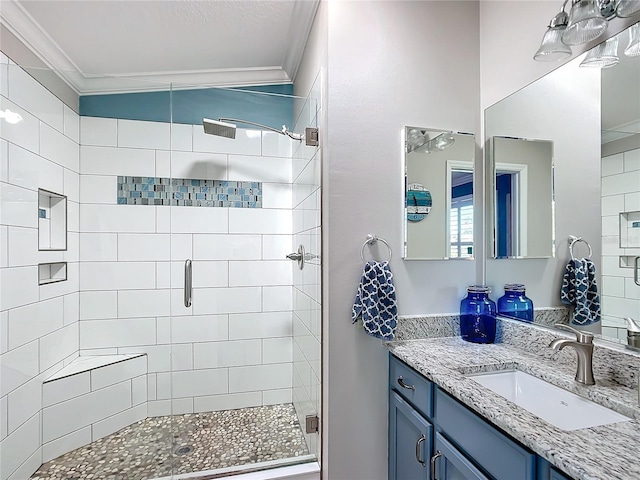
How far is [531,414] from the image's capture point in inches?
38.9

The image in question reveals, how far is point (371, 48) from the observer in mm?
1697

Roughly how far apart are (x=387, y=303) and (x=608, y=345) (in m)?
0.80

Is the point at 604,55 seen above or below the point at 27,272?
above

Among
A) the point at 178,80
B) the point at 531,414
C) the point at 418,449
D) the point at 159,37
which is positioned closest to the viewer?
the point at 531,414

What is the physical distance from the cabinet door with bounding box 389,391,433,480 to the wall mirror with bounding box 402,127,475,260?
69 cm

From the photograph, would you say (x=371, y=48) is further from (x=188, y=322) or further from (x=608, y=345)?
(x=188, y=322)

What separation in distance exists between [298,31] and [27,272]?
2.00m

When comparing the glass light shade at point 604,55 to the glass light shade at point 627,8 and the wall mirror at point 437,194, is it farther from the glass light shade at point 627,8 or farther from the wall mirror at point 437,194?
the wall mirror at point 437,194

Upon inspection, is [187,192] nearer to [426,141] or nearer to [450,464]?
[426,141]

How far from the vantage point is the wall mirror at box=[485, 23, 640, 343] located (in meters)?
1.19

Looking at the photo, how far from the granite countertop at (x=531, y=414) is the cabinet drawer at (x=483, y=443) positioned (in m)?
0.03

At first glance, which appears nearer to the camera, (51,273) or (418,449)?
(418,449)

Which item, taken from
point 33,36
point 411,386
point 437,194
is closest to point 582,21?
point 437,194

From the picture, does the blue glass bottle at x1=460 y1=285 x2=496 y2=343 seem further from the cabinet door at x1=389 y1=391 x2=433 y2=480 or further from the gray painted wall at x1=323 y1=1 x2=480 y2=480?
the cabinet door at x1=389 y1=391 x2=433 y2=480
